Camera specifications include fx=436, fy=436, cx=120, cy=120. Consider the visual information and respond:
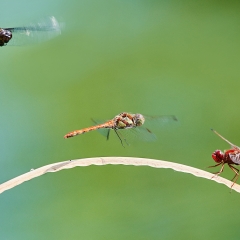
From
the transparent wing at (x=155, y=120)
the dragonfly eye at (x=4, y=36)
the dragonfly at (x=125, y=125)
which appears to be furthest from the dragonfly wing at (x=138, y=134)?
the dragonfly eye at (x=4, y=36)

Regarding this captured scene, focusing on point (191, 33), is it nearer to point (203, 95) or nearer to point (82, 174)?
point (203, 95)

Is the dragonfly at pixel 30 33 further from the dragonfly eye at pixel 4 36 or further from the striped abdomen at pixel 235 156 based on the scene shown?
the striped abdomen at pixel 235 156

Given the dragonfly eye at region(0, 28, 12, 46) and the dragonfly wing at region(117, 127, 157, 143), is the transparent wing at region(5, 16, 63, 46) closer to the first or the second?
Result: the dragonfly eye at region(0, 28, 12, 46)

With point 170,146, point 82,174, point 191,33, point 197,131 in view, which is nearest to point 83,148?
point 82,174

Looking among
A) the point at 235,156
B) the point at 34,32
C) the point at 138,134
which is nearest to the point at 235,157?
the point at 235,156

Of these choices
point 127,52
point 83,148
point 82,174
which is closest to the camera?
point 82,174

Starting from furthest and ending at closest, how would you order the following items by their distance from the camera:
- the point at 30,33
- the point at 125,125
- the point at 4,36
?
the point at 125,125
the point at 30,33
the point at 4,36

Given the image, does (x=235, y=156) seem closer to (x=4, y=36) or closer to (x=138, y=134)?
(x=138, y=134)
